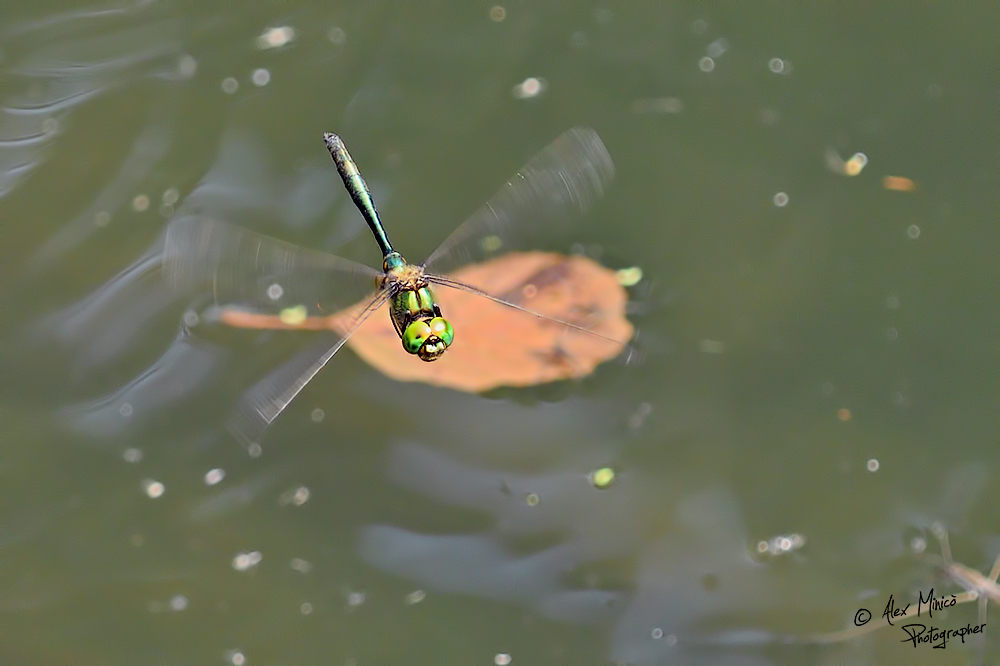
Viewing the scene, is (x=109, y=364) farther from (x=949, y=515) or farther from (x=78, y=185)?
(x=949, y=515)

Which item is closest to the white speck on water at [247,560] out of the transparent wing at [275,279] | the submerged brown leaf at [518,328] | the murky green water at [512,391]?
the murky green water at [512,391]

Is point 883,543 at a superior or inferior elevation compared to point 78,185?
inferior

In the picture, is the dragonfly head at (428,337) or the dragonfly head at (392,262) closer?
the dragonfly head at (428,337)

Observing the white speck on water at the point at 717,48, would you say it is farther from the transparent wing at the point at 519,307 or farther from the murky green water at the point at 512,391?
the transparent wing at the point at 519,307

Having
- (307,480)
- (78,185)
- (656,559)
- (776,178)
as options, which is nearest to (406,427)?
(307,480)

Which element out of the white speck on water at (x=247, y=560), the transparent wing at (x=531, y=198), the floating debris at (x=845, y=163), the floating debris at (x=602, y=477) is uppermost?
the floating debris at (x=845, y=163)

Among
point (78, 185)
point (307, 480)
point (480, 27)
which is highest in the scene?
point (480, 27)

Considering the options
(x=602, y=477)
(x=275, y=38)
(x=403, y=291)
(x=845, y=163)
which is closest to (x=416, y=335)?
(x=403, y=291)

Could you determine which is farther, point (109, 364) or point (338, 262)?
point (109, 364)
